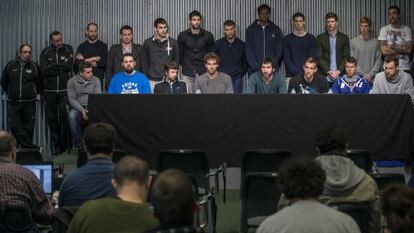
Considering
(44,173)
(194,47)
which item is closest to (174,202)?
(44,173)

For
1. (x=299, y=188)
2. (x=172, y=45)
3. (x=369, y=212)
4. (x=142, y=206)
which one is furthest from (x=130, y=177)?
(x=172, y=45)

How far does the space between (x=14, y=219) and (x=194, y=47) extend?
8486 millimetres

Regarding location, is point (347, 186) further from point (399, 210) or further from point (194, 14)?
point (194, 14)

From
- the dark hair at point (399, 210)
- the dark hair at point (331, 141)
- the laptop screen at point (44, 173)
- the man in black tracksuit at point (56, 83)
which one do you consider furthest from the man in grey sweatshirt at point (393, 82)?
the dark hair at point (399, 210)

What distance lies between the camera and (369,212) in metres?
5.77

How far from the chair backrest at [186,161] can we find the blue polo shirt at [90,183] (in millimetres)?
2958

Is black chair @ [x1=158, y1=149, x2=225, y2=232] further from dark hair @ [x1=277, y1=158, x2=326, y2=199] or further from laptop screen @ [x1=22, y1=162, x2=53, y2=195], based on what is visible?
dark hair @ [x1=277, y1=158, x2=326, y2=199]

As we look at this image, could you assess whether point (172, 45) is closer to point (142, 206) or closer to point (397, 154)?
point (397, 154)

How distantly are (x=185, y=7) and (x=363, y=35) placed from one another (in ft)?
10.6

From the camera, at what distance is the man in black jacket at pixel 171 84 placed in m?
12.1

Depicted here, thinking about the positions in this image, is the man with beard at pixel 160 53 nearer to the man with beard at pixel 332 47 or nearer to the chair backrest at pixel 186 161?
the man with beard at pixel 332 47

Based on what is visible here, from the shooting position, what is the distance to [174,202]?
3.58m

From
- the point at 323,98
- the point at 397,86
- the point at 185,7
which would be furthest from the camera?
the point at 185,7

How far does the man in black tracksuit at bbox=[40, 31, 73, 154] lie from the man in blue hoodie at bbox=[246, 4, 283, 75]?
2.97m
